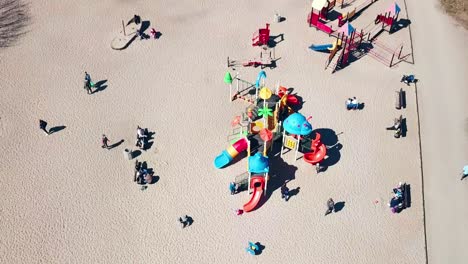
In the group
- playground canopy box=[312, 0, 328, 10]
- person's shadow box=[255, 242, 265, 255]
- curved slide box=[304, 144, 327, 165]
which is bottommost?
person's shadow box=[255, 242, 265, 255]

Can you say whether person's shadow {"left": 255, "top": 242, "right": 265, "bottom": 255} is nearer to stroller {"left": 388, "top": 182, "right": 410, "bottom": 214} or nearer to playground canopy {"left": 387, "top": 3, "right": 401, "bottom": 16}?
stroller {"left": 388, "top": 182, "right": 410, "bottom": 214}

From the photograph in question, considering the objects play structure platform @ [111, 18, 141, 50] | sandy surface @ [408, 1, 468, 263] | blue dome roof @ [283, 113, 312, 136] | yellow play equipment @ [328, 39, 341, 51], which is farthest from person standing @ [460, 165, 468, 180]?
play structure platform @ [111, 18, 141, 50]

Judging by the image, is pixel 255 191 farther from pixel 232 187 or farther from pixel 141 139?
pixel 141 139

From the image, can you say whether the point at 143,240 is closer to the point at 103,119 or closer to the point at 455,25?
the point at 103,119

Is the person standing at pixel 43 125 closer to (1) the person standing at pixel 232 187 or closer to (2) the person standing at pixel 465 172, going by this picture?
(1) the person standing at pixel 232 187

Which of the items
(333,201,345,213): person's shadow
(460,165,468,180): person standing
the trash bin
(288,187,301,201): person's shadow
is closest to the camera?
(333,201,345,213): person's shadow

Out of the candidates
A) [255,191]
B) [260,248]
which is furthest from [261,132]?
[260,248]
